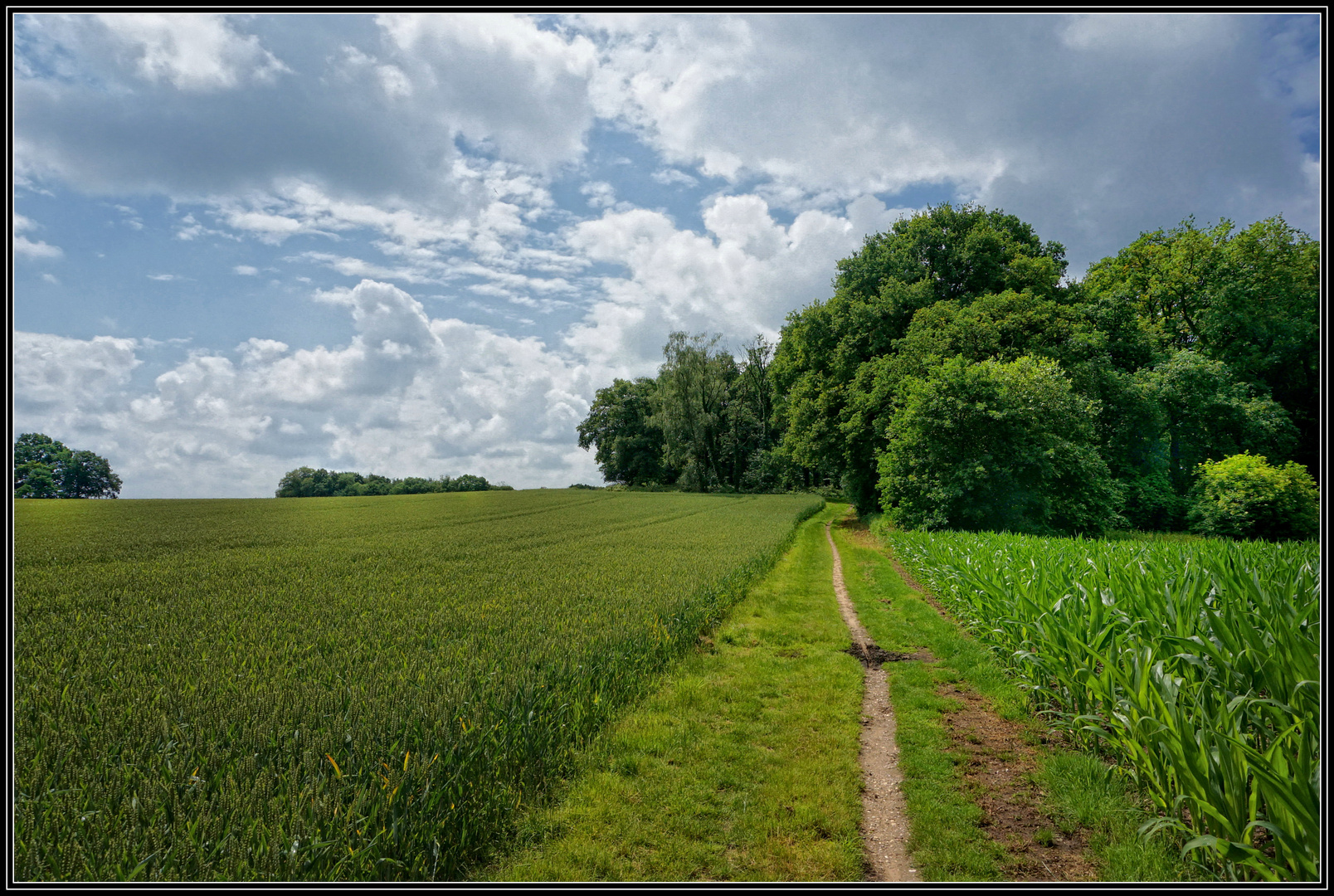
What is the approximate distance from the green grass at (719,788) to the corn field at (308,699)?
0.41 metres

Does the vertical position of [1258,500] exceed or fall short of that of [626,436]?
it falls short

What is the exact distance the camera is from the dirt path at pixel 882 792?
11.8ft

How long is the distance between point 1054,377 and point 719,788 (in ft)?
72.4

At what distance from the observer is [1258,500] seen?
22.4 meters

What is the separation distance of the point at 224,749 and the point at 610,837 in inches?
111

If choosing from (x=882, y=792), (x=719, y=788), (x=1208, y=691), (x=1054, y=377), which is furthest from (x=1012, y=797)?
(x=1054, y=377)

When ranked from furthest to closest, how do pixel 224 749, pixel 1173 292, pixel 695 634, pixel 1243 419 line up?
1. pixel 1173 292
2. pixel 1243 419
3. pixel 695 634
4. pixel 224 749

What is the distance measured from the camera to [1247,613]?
392 cm

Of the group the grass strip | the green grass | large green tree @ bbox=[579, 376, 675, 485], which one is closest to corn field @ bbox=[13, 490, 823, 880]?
the green grass

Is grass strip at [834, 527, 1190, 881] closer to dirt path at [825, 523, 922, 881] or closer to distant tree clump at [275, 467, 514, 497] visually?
dirt path at [825, 523, 922, 881]

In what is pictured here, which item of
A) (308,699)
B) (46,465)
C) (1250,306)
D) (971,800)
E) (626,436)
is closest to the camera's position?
(971,800)

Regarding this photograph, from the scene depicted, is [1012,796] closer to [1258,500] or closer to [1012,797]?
[1012,797]

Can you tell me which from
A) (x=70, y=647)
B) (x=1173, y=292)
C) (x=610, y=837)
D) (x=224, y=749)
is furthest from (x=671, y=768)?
(x=1173, y=292)
